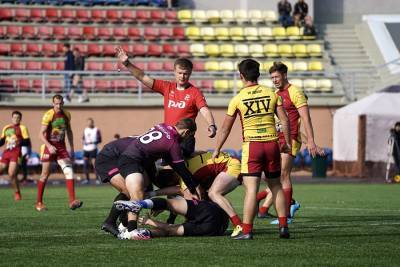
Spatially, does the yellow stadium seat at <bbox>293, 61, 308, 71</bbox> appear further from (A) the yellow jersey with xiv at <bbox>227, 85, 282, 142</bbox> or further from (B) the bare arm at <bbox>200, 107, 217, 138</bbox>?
(A) the yellow jersey with xiv at <bbox>227, 85, 282, 142</bbox>

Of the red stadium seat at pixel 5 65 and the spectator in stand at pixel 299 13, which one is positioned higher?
the spectator in stand at pixel 299 13

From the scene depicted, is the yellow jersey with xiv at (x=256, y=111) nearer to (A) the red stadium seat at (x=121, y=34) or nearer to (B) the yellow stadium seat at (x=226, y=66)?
(B) the yellow stadium seat at (x=226, y=66)

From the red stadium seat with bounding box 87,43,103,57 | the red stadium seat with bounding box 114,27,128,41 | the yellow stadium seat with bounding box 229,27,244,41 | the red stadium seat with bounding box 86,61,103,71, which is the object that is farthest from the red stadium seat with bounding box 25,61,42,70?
the yellow stadium seat with bounding box 229,27,244,41

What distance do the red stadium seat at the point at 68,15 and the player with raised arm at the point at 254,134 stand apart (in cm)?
2985

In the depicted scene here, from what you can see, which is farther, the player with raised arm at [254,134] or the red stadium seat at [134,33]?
the red stadium seat at [134,33]

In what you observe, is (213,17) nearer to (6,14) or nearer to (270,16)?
(270,16)

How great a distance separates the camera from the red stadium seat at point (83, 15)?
42.6m

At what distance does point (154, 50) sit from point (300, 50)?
18.7ft

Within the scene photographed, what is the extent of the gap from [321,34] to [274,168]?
3275cm

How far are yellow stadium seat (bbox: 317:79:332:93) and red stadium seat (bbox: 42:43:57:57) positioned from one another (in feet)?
31.1

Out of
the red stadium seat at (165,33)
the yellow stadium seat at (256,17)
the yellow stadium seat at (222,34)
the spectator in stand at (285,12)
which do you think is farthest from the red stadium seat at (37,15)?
the spectator in stand at (285,12)

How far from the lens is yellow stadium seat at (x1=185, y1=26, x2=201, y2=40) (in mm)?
43094

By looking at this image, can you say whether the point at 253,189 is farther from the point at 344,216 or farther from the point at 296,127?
the point at 344,216

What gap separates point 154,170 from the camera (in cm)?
1464
